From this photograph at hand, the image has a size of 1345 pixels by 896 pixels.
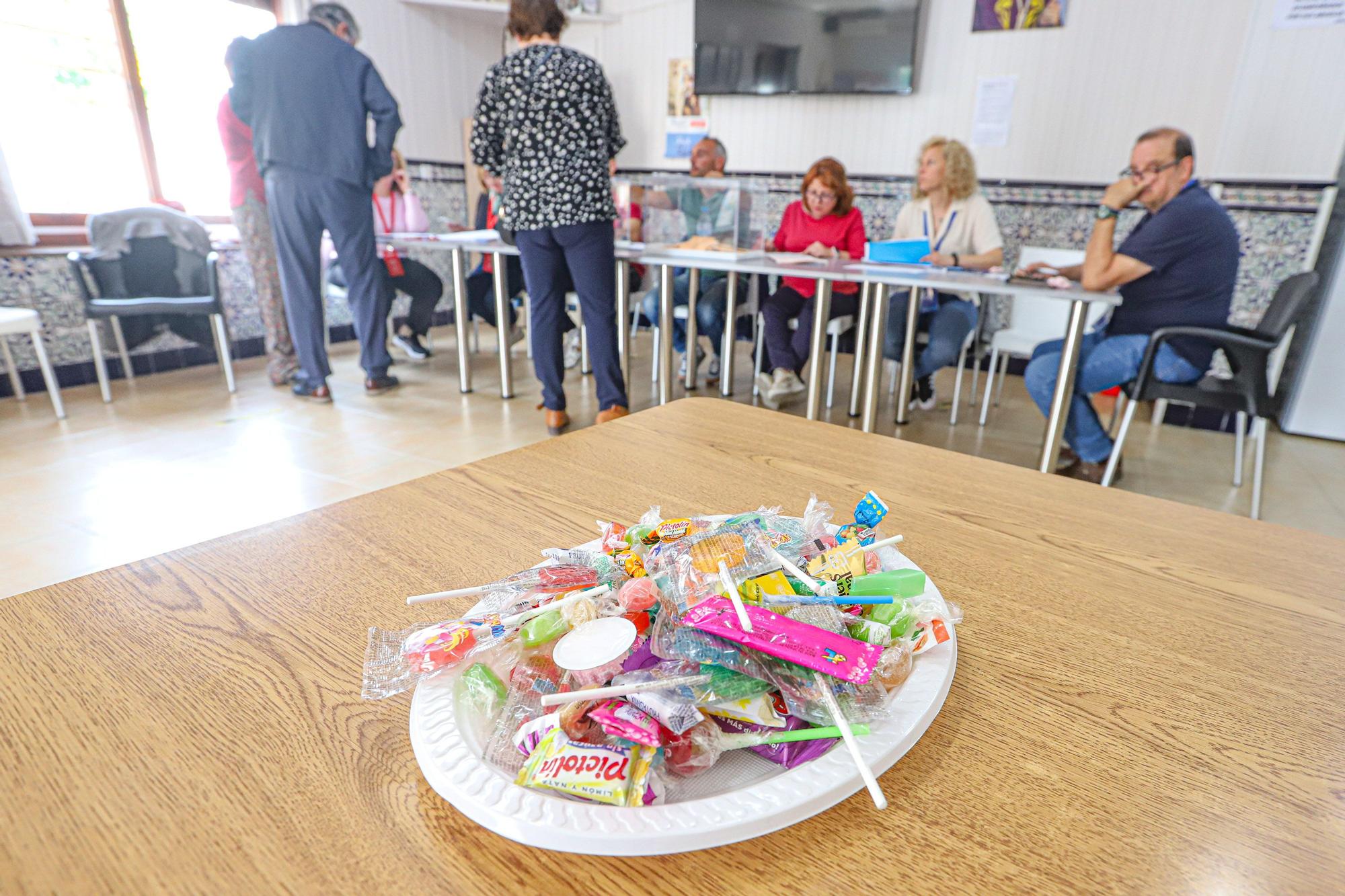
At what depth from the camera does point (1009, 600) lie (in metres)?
0.60

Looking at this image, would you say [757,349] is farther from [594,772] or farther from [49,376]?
[594,772]

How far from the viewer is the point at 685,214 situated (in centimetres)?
318

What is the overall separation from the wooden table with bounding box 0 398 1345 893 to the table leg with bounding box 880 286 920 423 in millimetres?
2072

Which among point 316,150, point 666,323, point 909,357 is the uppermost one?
point 316,150

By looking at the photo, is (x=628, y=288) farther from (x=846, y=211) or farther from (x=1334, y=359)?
(x=1334, y=359)

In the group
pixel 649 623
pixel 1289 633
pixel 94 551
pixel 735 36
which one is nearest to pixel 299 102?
pixel 94 551

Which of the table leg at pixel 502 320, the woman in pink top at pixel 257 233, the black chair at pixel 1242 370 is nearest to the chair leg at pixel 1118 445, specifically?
the black chair at pixel 1242 370

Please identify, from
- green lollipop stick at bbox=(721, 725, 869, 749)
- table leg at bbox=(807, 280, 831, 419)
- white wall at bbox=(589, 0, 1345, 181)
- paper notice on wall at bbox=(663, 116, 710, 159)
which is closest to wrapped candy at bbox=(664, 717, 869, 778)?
green lollipop stick at bbox=(721, 725, 869, 749)

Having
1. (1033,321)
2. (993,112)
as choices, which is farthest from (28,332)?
(993,112)

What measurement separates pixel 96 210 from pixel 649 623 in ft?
14.5

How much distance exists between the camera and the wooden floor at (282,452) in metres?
1.99

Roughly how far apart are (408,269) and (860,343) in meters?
2.56

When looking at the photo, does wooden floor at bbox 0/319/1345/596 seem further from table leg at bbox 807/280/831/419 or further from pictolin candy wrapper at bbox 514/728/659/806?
pictolin candy wrapper at bbox 514/728/659/806

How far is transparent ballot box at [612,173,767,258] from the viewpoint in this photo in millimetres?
3127
